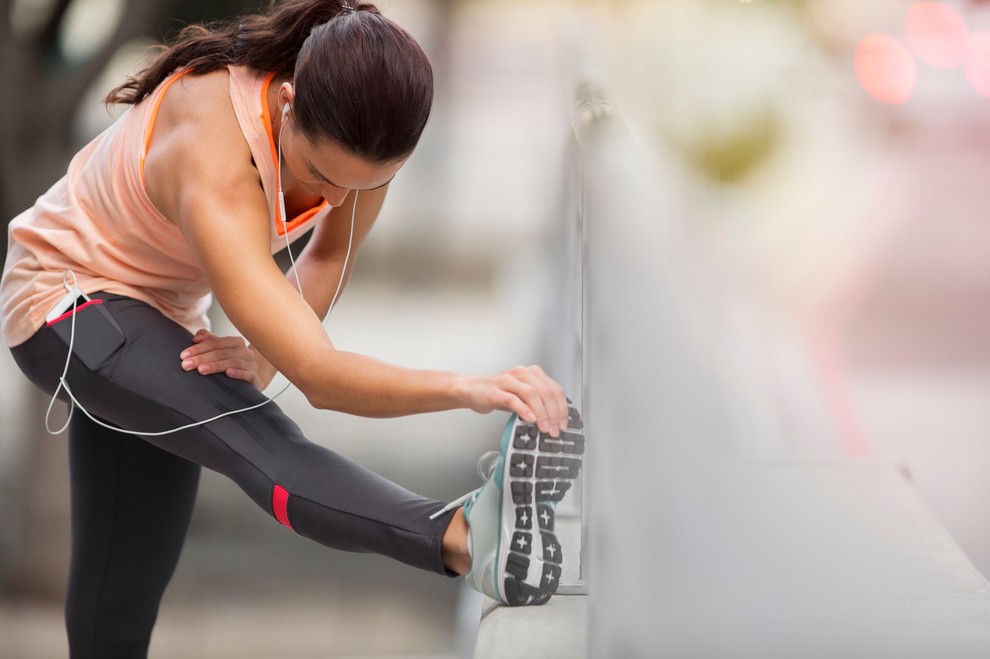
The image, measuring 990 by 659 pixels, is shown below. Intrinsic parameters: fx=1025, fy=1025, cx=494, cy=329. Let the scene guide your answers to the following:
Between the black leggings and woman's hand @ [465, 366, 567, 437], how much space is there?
165 mm

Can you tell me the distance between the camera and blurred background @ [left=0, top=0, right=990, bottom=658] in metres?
3.15

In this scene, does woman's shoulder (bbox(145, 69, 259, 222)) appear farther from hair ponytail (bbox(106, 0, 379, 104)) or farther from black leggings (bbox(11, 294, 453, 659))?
black leggings (bbox(11, 294, 453, 659))

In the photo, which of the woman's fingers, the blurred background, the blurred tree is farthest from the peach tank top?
the blurred tree

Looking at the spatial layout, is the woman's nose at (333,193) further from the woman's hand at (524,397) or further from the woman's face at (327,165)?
the woman's hand at (524,397)

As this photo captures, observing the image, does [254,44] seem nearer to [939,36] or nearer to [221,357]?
[221,357]

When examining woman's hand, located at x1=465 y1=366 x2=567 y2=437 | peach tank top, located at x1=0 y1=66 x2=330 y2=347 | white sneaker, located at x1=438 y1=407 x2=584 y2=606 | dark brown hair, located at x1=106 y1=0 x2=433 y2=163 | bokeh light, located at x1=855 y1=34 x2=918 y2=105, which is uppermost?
bokeh light, located at x1=855 y1=34 x2=918 y2=105

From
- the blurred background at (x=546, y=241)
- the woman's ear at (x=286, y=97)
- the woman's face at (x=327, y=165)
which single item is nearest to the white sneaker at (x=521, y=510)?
the woman's face at (x=327, y=165)

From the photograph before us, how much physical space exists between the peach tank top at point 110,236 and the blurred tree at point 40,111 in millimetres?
1966

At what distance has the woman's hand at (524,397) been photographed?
2.78 feet

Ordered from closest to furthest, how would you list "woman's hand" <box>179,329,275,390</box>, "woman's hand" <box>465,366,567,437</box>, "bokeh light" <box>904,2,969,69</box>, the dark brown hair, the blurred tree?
"woman's hand" <box>465,366,567,437</box> < the dark brown hair < "woman's hand" <box>179,329,275,390</box> < the blurred tree < "bokeh light" <box>904,2,969,69</box>

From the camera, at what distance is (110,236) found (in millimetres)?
1153

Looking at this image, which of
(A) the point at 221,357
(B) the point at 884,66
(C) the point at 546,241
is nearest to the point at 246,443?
(A) the point at 221,357

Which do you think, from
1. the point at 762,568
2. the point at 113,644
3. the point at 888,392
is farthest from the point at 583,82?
the point at 888,392

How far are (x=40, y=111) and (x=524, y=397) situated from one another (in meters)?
2.66
